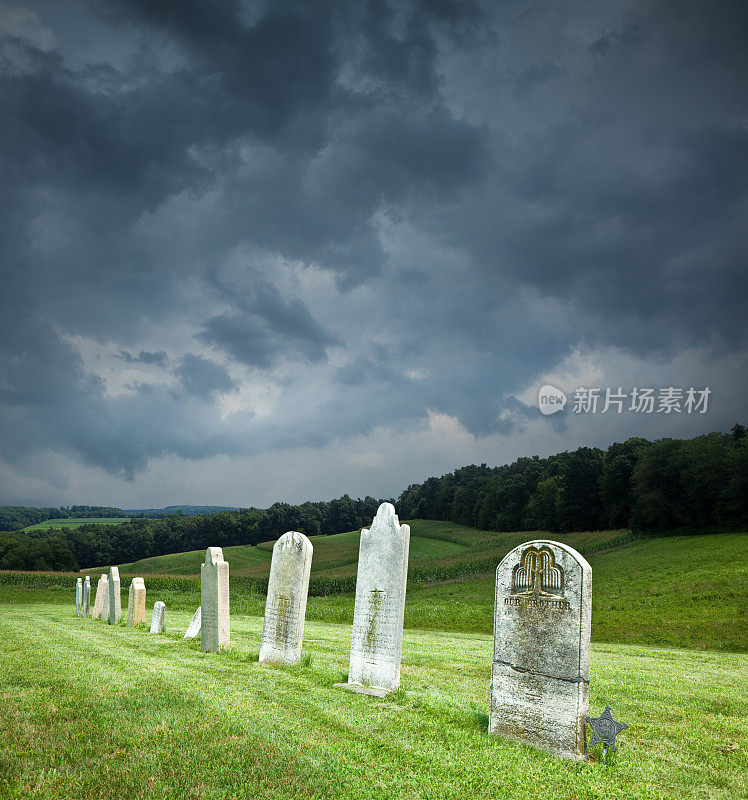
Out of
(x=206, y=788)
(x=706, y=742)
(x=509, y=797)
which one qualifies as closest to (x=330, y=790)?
(x=206, y=788)

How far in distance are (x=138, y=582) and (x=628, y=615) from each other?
67.0 feet

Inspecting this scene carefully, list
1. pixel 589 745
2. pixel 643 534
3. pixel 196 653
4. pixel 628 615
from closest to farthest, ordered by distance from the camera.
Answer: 1. pixel 589 745
2. pixel 196 653
3. pixel 628 615
4. pixel 643 534

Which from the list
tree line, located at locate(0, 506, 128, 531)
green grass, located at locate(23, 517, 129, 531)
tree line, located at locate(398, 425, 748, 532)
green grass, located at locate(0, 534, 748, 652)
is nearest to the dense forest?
tree line, located at locate(398, 425, 748, 532)

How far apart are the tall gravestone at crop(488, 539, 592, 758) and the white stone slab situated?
7.45 ft

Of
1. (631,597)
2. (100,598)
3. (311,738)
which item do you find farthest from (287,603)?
(631,597)

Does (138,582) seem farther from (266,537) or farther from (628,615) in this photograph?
(266,537)

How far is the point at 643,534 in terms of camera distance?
56031mm

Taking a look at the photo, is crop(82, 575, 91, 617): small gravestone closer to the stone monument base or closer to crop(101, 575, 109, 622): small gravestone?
crop(101, 575, 109, 622): small gravestone

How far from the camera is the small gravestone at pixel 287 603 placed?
32.7 ft

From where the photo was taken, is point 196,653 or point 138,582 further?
point 138,582

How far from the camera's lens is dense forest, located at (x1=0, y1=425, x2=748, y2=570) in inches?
2109

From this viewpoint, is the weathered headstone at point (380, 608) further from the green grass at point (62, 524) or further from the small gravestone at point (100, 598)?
the green grass at point (62, 524)

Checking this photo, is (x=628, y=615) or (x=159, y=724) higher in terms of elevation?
(x=159, y=724)

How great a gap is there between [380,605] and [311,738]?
309cm
